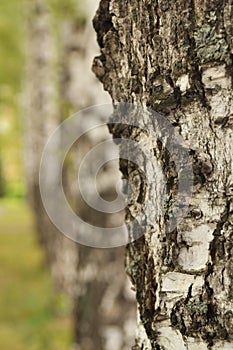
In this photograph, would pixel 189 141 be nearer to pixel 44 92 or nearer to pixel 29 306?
pixel 29 306

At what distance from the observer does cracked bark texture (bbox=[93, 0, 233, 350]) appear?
1057 mm

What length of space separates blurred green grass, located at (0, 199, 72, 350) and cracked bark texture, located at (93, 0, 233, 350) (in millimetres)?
5736

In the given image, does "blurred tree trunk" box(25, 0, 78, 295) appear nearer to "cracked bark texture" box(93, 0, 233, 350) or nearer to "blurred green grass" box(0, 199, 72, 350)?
"blurred green grass" box(0, 199, 72, 350)

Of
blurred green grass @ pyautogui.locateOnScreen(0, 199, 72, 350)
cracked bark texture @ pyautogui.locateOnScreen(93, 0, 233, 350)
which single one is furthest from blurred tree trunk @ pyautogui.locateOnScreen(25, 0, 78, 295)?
cracked bark texture @ pyautogui.locateOnScreen(93, 0, 233, 350)

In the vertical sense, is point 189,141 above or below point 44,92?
below

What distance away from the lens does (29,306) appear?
8.52 meters

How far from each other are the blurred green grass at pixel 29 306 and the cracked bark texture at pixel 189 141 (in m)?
5.74

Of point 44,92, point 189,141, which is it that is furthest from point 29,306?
point 189,141

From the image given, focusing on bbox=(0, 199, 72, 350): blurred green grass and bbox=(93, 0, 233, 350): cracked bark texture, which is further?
bbox=(0, 199, 72, 350): blurred green grass

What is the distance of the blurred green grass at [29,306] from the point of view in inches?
280

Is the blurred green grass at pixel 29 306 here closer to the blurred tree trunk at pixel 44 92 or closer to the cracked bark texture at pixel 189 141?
the blurred tree trunk at pixel 44 92

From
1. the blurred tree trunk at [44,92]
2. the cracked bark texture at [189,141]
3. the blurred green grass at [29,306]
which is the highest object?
the blurred tree trunk at [44,92]

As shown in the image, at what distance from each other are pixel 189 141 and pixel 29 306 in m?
7.69

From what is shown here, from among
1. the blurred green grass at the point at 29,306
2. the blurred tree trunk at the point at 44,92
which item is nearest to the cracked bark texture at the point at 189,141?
the blurred green grass at the point at 29,306
